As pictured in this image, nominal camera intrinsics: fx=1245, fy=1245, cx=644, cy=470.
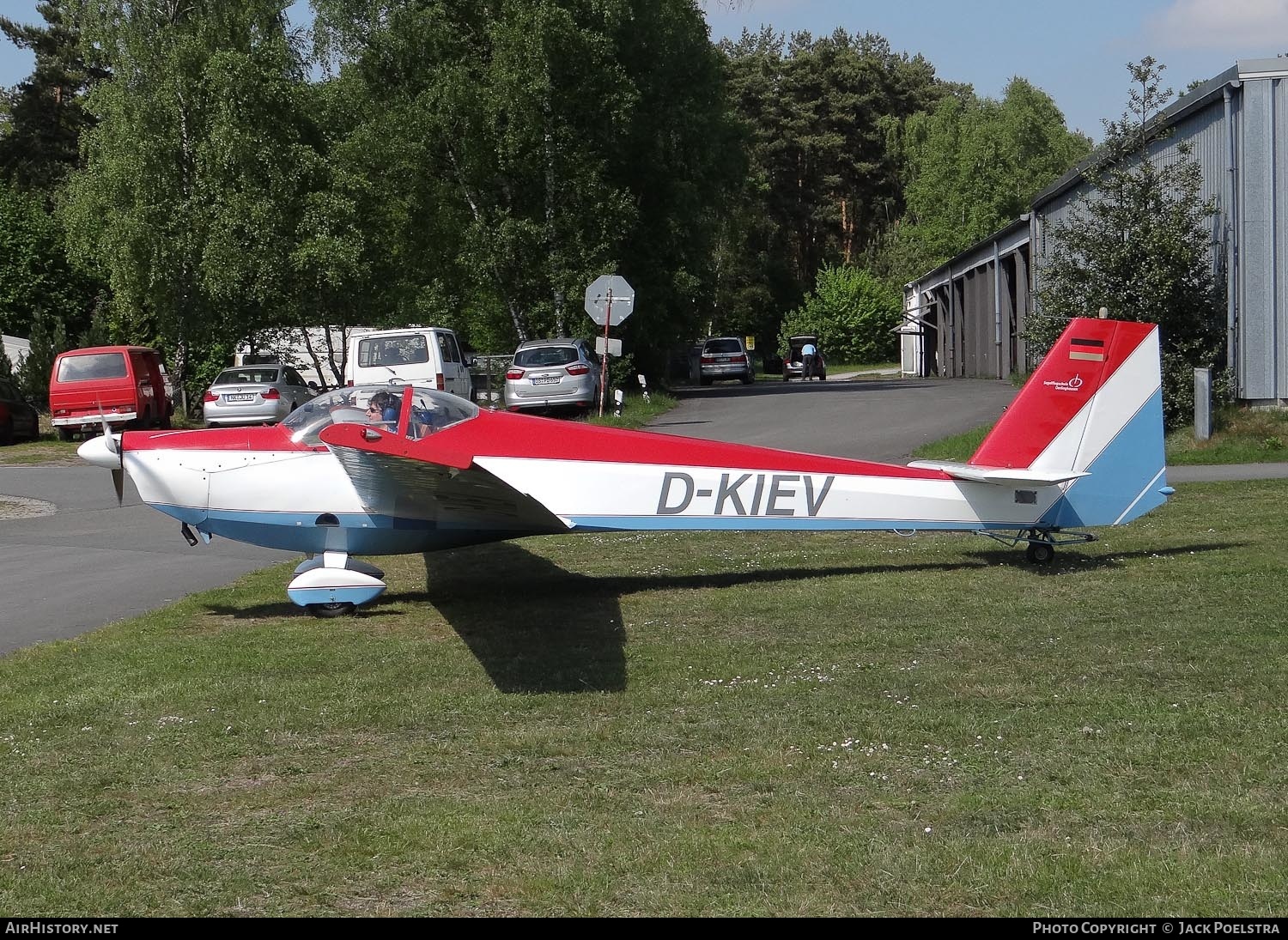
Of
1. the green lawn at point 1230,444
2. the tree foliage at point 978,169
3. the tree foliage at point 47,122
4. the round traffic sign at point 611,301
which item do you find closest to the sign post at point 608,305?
the round traffic sign at point 611,301

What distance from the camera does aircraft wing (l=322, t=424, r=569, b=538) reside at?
8562 mm

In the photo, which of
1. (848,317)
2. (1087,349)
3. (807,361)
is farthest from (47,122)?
(1087,349)

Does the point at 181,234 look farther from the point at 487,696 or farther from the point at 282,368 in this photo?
the point at 487,696

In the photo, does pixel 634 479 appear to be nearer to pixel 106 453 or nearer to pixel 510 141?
pixel 106 453

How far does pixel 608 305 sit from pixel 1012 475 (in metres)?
17.9

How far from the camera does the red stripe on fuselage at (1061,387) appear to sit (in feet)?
32.4

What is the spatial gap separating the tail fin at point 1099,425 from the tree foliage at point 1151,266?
10210 millimetres

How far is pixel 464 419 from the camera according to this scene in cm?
982

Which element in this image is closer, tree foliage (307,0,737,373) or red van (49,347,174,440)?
red van (49,347,174,440)

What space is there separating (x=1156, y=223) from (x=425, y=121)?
2026 cm

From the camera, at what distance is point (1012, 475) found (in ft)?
31.9

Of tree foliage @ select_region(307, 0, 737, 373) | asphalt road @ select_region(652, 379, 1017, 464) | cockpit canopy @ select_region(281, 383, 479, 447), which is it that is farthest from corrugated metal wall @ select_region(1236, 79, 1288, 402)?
tree foliage @ select_region(307, 0, 737, 373)

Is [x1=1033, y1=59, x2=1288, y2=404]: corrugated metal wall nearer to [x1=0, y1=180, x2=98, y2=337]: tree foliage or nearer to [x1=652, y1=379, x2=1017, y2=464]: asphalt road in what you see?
[x1=652, y1=379, x2=1017, y2=464]: asphalt road

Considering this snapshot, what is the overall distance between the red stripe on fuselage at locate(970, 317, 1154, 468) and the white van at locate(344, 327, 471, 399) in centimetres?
1645
